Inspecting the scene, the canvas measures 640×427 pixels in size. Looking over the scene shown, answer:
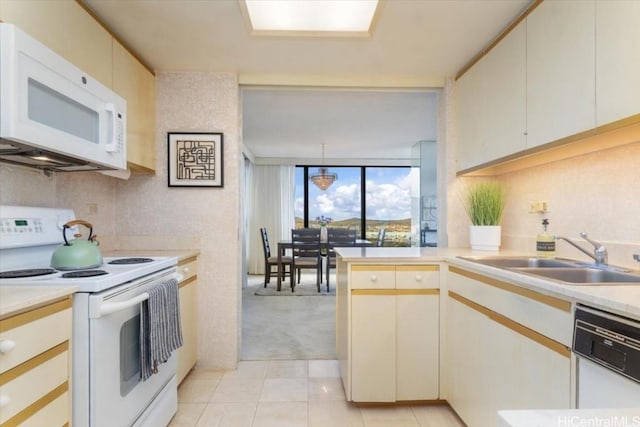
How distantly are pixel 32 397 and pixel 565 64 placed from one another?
89.2 inches

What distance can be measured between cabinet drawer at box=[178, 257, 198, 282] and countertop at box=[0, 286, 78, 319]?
1011mm

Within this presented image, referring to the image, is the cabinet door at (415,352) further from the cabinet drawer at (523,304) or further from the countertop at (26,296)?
the countertop at (26,296)

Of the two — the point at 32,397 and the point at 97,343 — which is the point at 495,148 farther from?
the point at 32,397

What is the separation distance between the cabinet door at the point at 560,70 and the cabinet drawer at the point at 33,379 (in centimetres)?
207

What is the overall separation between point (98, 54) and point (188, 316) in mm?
1651

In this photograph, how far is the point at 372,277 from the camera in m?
1.94

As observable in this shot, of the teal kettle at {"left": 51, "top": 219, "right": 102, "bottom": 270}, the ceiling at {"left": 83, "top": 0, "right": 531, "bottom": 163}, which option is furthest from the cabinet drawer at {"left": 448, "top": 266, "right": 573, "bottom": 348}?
the teal kettle at {"left": 51, "top": 219, "right": 102, "bottom": 270}

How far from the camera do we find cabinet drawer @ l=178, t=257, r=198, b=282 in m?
2.16

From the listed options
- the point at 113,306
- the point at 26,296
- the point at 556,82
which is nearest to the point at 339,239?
the point at 556,82

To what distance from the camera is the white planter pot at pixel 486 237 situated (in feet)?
7.27

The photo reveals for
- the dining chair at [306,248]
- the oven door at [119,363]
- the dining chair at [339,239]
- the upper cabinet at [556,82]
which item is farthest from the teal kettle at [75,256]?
the dining chair at [339,239]

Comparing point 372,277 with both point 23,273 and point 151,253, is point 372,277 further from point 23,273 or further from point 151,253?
point 23,273

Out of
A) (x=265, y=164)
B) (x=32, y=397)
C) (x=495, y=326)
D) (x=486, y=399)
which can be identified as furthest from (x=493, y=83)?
(x=265, y=164)

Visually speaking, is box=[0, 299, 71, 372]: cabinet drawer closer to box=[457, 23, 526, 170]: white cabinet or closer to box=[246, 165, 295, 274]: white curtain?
box=[457, 23, 526, 170]: white cabinet
